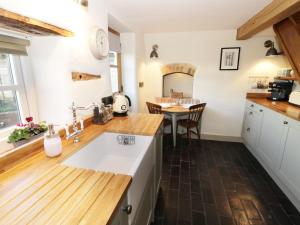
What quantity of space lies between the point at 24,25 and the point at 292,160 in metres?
2.64

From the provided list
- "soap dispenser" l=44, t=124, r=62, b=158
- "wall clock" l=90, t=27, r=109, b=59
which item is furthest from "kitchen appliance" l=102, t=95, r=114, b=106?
"soap dispenser" l=44, t=124, r=62, b=158

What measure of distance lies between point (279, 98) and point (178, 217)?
8.42 feet

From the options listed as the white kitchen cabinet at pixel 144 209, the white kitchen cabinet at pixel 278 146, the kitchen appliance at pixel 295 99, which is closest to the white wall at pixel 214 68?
the white kitchen cabinet at pixel 278 146

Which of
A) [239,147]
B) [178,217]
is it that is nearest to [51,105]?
[178,217]

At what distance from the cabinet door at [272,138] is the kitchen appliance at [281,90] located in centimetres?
65

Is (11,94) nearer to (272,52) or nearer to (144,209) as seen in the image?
(144,209)

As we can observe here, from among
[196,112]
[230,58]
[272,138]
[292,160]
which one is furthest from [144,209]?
[230,58]

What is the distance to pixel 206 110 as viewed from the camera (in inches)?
137

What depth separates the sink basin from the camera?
1.30 metres

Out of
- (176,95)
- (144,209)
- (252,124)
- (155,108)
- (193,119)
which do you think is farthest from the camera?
(176,95)

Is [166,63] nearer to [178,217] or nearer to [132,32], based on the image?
[132,32]

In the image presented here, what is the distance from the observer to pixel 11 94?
3.76 ft

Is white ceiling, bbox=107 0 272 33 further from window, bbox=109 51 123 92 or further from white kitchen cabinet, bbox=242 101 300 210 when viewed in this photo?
white kitchen cabinet, bbox=242 101 300 210

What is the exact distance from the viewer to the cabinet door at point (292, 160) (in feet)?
5.71
